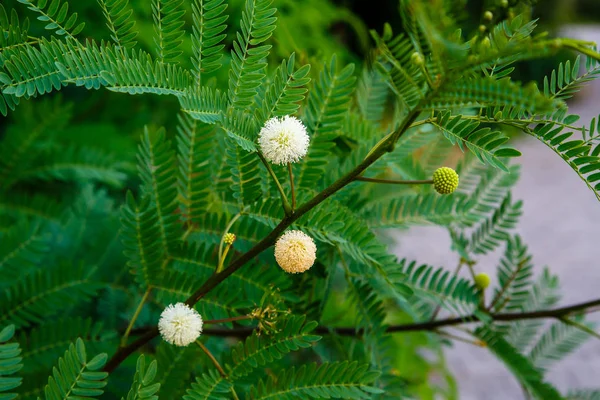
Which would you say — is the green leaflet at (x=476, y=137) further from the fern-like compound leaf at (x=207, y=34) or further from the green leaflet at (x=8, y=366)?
the green leaflet at (x=8, y=366)

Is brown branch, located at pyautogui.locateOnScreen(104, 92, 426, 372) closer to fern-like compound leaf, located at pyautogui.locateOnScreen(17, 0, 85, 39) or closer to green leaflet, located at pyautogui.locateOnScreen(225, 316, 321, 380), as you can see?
green leaflet, located at pyautogui.locateOnScreen(225, 316, 321, 380)

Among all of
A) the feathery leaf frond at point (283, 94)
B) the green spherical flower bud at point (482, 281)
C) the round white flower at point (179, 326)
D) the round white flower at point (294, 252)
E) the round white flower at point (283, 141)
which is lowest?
the round white flower at point (179, 326)

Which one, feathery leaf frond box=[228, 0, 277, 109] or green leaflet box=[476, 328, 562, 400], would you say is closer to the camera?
feathery leaf frond box=[228, 0, 277, 109]

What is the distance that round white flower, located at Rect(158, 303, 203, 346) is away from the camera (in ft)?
1.77

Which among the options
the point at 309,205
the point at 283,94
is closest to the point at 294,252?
the point at 309,205

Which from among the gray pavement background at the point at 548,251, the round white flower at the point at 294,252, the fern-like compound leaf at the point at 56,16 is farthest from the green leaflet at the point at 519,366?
the gray pavement background at the point at 548,251

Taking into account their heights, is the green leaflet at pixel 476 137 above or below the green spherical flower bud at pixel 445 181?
above

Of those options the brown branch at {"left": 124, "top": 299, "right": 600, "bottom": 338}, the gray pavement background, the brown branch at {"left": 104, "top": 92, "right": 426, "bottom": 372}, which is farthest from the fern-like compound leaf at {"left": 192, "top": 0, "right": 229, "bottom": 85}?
the gray pavement background

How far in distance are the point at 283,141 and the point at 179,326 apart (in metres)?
0.21

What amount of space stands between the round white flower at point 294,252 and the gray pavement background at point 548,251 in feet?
4.89

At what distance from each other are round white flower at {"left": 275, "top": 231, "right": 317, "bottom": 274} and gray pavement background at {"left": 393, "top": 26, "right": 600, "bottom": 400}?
58.6 inches

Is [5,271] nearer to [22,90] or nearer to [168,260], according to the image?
[168,260]

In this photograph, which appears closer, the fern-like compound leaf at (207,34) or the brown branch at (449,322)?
the fern-like compound leaf at (207,34)

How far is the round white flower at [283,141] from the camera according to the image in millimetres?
510
